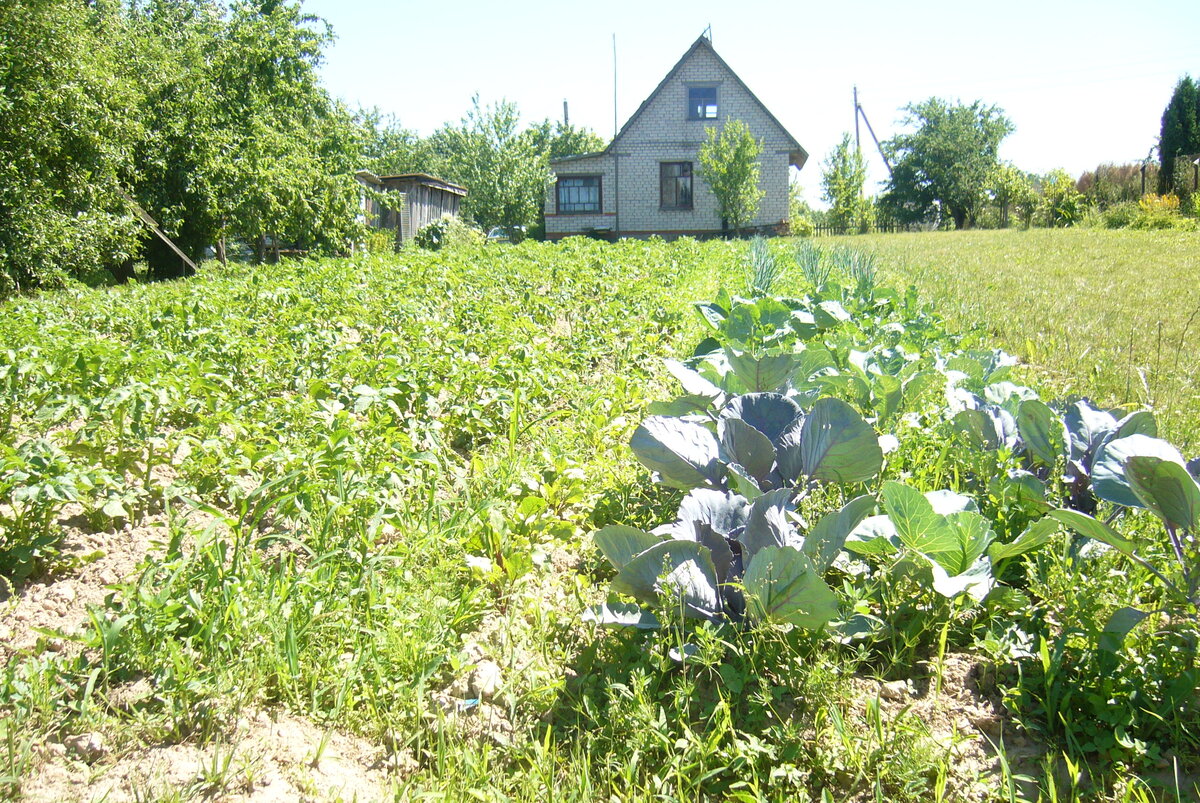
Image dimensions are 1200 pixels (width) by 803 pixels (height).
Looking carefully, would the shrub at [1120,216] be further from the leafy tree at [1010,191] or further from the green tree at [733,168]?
the leafy tree at [1010,191]

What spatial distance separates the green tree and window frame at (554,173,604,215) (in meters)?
4.54

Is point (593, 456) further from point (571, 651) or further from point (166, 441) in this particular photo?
point (166, 441)

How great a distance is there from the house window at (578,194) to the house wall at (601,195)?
243 millimetres

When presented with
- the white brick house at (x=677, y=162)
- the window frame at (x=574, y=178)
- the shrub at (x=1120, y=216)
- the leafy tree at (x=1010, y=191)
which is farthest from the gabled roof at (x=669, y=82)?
the leafy tree at (x=1010, y=191)

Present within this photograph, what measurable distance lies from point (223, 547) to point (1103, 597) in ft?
7.71

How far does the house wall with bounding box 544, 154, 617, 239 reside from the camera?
32469 mm

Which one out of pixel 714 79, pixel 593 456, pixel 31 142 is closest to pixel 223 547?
pixel 593 456

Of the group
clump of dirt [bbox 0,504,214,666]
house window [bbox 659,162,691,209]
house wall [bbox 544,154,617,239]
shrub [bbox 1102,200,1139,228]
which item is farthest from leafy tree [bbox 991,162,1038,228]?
clump of dirt [bbox 0,504,214,666]

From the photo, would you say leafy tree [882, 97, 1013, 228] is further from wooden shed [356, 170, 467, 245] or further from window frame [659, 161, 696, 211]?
wooden shed [356, 170, 467, 245]

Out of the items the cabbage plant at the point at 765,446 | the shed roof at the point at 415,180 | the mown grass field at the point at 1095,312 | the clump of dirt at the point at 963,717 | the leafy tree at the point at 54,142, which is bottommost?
the clump of dirt at the point at 963,717

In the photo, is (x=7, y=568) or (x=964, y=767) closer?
(x=964, y=767)

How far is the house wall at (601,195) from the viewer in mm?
32469

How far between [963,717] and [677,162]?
3266 centimetres

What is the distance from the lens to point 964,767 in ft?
5.47
